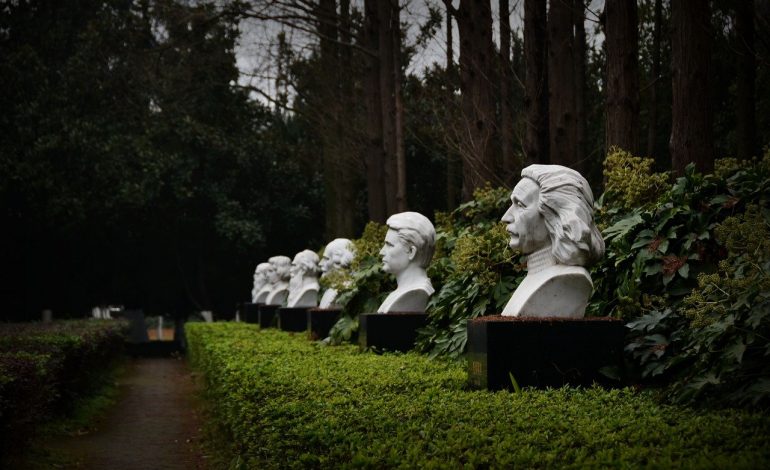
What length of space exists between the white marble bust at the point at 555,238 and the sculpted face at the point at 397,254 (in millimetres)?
3618

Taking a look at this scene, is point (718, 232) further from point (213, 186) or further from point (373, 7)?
point (213, 186)

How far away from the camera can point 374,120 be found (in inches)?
678

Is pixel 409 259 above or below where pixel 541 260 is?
above

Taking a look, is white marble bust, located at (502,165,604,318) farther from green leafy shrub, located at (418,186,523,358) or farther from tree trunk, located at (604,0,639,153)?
tree trunk, located at (604,0,639,153)

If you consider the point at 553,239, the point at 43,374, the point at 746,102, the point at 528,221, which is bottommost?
the point at 43,374

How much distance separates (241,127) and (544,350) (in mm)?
23256

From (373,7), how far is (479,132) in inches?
211

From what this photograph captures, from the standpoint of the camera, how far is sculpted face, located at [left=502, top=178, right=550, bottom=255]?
6516mm

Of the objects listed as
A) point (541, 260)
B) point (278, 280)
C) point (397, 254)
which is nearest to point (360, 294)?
point (397, 254)

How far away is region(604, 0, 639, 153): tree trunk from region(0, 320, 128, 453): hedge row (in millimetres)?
5956

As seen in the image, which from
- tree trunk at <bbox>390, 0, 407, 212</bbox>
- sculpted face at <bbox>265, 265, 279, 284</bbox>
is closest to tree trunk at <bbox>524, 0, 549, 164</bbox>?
tree trunk at <bbox>390, 0, 407, 212</bbox>

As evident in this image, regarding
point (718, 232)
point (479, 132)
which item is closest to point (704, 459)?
point (718, 232)

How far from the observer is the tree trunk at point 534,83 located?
37.2 feet

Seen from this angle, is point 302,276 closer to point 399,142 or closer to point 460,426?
point 399,142
